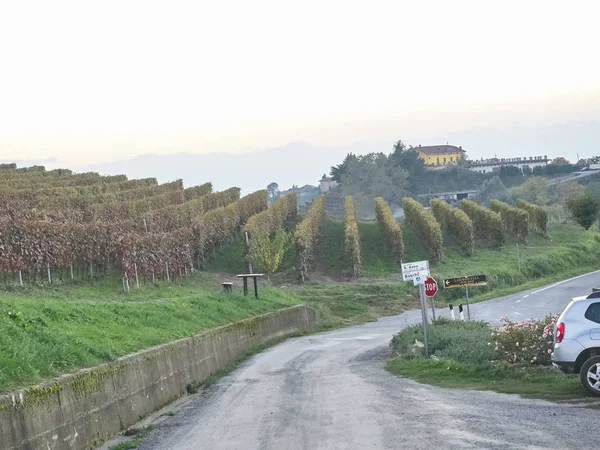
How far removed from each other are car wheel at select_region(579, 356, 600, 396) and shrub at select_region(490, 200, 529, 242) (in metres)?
72.1

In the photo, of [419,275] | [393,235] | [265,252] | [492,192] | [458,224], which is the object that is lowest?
[419,275]

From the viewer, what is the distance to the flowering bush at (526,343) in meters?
19.5

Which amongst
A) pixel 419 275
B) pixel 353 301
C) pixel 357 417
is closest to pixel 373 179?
pixel 353 301

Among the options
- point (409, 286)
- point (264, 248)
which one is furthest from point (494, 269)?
point (264, 248)

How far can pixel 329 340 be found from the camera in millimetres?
39344

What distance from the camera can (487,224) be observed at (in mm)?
82938

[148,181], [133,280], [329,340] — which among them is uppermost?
[148,181]

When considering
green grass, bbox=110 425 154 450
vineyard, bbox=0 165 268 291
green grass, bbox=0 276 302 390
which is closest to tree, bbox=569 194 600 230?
vineyard, bbox=0 165 268 291

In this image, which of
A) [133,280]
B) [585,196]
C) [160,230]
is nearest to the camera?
[133,280]

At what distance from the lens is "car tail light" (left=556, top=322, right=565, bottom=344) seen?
16.1 metres

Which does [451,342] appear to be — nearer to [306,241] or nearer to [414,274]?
[414,274]

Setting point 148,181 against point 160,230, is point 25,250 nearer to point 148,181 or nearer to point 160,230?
point 160,230

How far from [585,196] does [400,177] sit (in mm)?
81435

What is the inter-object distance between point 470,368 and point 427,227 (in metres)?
52.6
